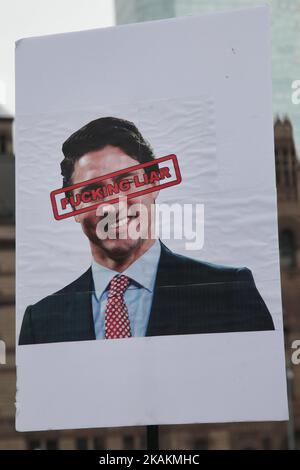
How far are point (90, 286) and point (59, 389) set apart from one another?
3.66 ft

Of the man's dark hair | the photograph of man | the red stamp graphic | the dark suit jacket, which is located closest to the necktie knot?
the photograph of man

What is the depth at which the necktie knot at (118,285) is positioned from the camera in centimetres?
950

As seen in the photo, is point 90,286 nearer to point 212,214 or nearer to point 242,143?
point 212,214

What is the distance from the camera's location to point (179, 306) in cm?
935

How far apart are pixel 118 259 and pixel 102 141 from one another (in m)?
1.28

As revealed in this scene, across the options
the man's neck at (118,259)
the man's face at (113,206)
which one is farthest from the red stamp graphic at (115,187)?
the man's neck at (118,259)

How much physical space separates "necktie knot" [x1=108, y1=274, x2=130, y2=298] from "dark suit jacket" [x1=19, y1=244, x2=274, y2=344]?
0.69 ft

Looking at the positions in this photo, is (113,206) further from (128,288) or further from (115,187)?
(128,288)

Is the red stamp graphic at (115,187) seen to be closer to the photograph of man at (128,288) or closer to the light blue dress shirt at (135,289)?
the photograph of man at (128,288)

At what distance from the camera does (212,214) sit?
934 centimetres

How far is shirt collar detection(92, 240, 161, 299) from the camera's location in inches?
374

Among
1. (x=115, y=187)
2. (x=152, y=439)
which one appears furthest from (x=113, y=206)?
(x=152, y=439)
